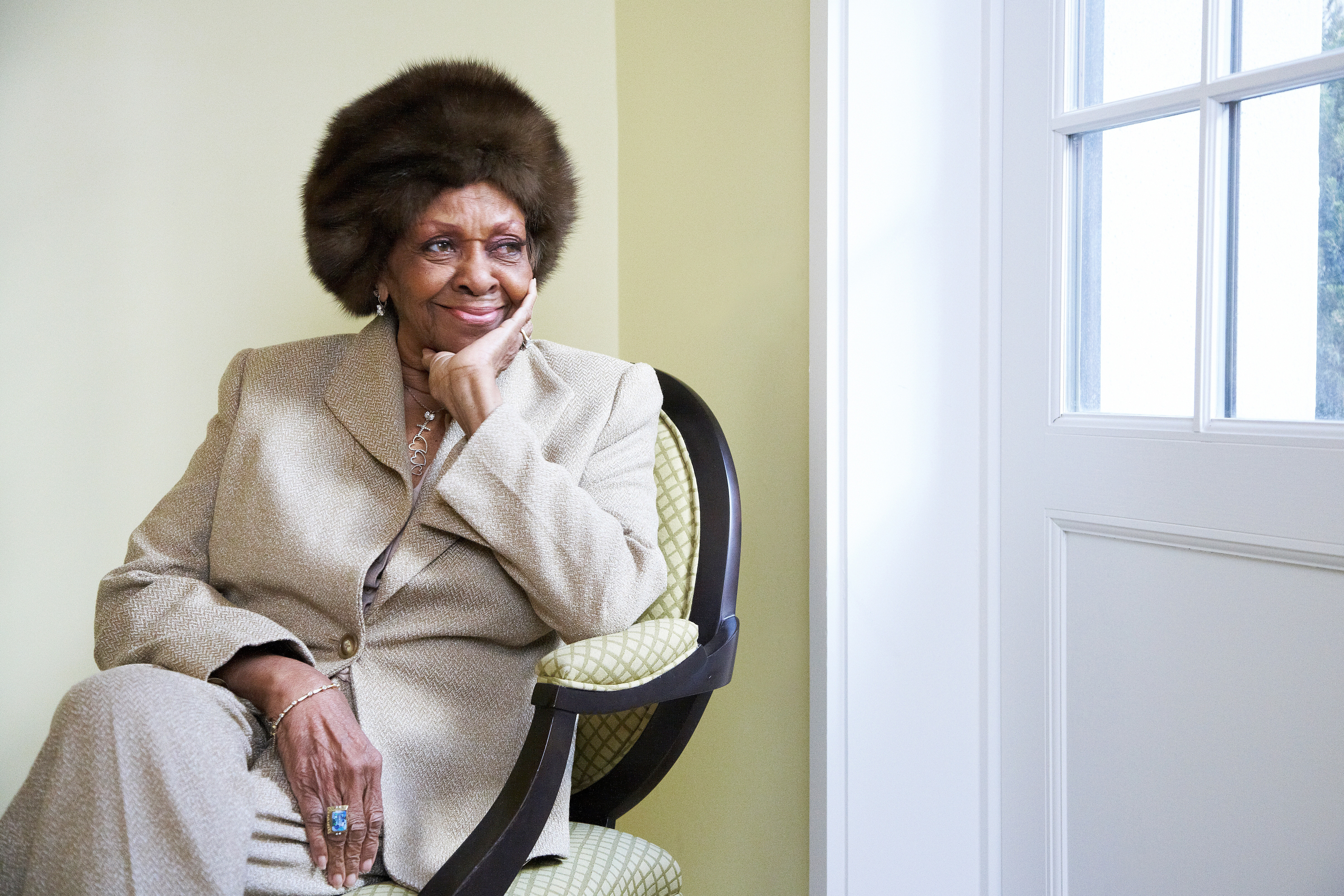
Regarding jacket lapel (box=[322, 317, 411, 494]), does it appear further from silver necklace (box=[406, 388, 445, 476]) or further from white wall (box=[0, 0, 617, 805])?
white wall (box=[0, 0, 617, 805])

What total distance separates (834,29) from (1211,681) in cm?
108

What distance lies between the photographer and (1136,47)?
1.46 m

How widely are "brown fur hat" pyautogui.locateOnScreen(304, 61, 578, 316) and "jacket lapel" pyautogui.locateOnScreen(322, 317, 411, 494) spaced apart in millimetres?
80

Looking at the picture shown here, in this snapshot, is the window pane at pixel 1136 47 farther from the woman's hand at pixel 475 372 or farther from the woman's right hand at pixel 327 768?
the woman's right hand at pixel 327 768

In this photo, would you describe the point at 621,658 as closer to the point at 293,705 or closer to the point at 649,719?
the point at 649,719

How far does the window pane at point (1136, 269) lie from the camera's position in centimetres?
142

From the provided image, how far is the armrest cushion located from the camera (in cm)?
111

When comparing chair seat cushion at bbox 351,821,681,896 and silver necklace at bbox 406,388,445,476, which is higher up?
silver necklace at bbox 406,388,445,476

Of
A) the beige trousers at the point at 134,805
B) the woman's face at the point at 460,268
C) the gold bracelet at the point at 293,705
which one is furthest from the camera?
the woman's face at the point at 460,268

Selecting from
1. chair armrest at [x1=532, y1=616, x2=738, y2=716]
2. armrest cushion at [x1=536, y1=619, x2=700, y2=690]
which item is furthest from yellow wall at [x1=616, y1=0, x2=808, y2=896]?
armrest cushion at [x1=536, y1=619, x2=700, y2=690]

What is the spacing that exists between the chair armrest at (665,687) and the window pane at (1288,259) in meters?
0.75

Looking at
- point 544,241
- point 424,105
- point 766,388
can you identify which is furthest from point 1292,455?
point 424,105

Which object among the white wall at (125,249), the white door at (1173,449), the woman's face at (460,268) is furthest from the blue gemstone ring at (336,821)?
the white door at (1173,449)

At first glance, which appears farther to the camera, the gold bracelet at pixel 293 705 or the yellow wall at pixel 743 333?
the yellow wall at pixel 743 333
